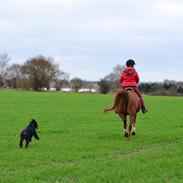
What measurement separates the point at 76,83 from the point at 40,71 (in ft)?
41.6

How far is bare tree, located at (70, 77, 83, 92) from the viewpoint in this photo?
14625 centimetres

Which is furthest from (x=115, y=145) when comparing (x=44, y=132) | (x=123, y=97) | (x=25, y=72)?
(x=25, y=72)

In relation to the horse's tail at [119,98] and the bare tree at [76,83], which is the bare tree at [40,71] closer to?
the bare tree at [76,83]

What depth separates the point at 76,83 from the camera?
147 m

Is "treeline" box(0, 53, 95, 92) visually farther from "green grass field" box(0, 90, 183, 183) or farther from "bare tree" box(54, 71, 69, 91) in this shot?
"green grass field" box(0, 90, 183, 183)

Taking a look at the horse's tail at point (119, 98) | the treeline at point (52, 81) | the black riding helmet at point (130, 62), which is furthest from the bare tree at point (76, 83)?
the horse's tail at point (119, 98)

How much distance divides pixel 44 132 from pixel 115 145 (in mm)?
4957

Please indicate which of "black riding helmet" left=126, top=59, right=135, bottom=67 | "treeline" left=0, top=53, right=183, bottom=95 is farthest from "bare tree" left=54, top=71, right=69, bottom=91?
"black riding helmet" left=126, top=59, right=135, bottom=67

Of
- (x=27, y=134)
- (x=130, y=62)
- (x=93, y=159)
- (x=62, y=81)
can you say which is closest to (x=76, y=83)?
(x=62, y=81)

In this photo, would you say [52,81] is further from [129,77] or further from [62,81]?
[129,77]

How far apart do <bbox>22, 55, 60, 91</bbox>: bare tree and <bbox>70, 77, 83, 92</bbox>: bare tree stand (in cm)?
552

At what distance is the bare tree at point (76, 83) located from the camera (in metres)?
146

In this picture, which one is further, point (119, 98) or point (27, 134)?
point (119, 98)

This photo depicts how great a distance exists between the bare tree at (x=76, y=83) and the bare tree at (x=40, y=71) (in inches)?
217
